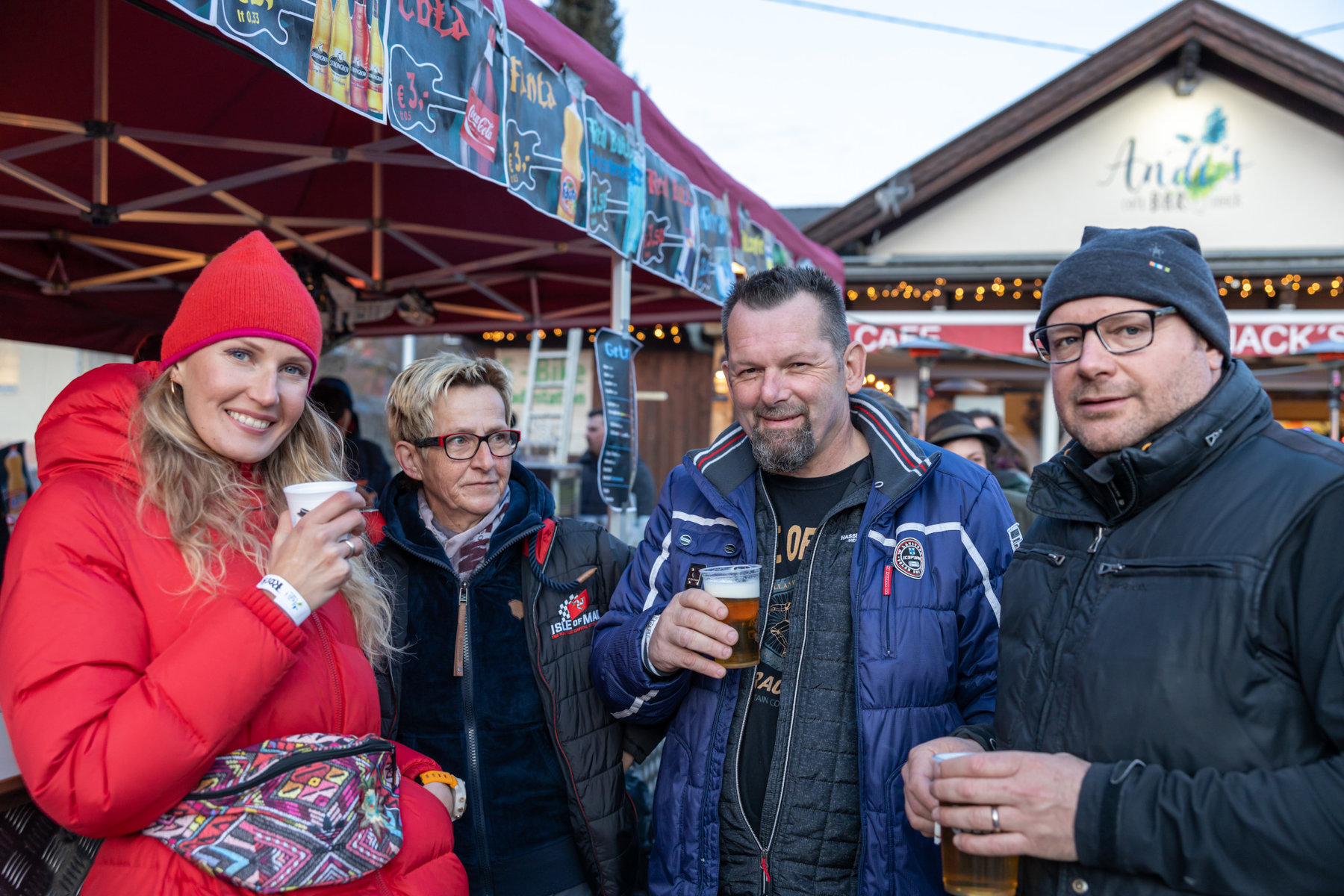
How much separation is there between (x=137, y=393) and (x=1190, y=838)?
1.90m

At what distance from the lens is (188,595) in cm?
145

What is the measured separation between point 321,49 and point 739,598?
152 centimetres

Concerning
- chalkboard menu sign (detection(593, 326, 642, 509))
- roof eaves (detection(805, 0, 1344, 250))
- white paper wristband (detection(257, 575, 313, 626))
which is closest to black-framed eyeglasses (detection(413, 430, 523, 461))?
white paper wristband (detection(257, 575, 313, 626))

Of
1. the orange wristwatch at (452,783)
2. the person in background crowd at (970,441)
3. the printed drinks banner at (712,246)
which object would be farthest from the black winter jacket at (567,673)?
the person in background crowd at (970,441)

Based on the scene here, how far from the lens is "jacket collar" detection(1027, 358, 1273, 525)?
1.35 metres

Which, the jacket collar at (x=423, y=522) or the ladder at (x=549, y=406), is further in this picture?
the ladder at (x=549, y=406)

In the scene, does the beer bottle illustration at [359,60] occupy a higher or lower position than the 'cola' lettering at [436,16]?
lower

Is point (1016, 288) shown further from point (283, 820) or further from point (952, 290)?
point (283, 820)

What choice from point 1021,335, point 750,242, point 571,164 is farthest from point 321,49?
point 1021,335

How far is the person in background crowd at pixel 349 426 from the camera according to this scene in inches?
181

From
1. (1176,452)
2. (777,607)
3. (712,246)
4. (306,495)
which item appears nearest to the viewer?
(1176,452)

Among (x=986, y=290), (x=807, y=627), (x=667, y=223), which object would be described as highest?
(x=986, y=290)

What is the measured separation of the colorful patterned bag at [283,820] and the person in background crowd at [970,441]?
3510mm

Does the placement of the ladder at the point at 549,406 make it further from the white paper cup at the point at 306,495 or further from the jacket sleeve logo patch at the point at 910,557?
the white paper cup at the point at 306,495
